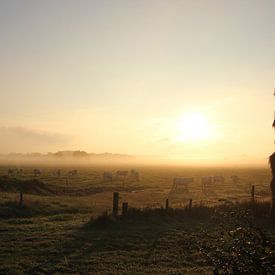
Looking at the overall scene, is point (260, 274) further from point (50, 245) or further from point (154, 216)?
point (154, 216)

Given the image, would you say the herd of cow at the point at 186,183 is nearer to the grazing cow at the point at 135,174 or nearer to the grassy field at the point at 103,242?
the grazing cow at the point at 135,174

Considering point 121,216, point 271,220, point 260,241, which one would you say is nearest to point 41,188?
point 121,216

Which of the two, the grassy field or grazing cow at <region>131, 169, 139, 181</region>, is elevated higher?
grazing cow at <region>131, 169, 139, 181</region>

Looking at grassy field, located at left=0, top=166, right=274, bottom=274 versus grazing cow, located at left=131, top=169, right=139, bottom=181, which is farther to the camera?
grazing cow, located at left=131, top=169, right=139, bottom=181

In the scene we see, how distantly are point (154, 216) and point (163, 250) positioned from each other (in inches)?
258

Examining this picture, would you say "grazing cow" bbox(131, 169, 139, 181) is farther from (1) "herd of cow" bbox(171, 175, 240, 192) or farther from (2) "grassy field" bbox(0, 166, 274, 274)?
(2) "grassy field" bbox(0, 166, 274, 274)

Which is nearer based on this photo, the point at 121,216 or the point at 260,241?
the point at 260,241

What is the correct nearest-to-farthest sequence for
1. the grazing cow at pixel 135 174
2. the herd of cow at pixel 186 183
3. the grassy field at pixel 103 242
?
the grassy field at pixel 103 242
the herd of cow at pixel 186 183
the grazing cow at pixel 135 174

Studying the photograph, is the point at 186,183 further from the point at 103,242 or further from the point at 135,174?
the point at 103,242

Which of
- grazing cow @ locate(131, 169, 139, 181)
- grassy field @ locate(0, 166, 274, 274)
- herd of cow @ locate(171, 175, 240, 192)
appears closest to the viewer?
grassy field @ locate(0, 166, 274, 274)

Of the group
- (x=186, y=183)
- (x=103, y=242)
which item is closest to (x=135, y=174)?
(x=186, y=183)

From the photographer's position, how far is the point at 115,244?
15148mm

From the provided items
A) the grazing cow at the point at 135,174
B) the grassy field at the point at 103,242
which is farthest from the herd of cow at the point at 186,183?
the grassy field at the point at 103,242

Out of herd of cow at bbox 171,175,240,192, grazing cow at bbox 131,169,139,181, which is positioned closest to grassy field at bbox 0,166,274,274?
herd of cow at bbox 171,175,240,192
